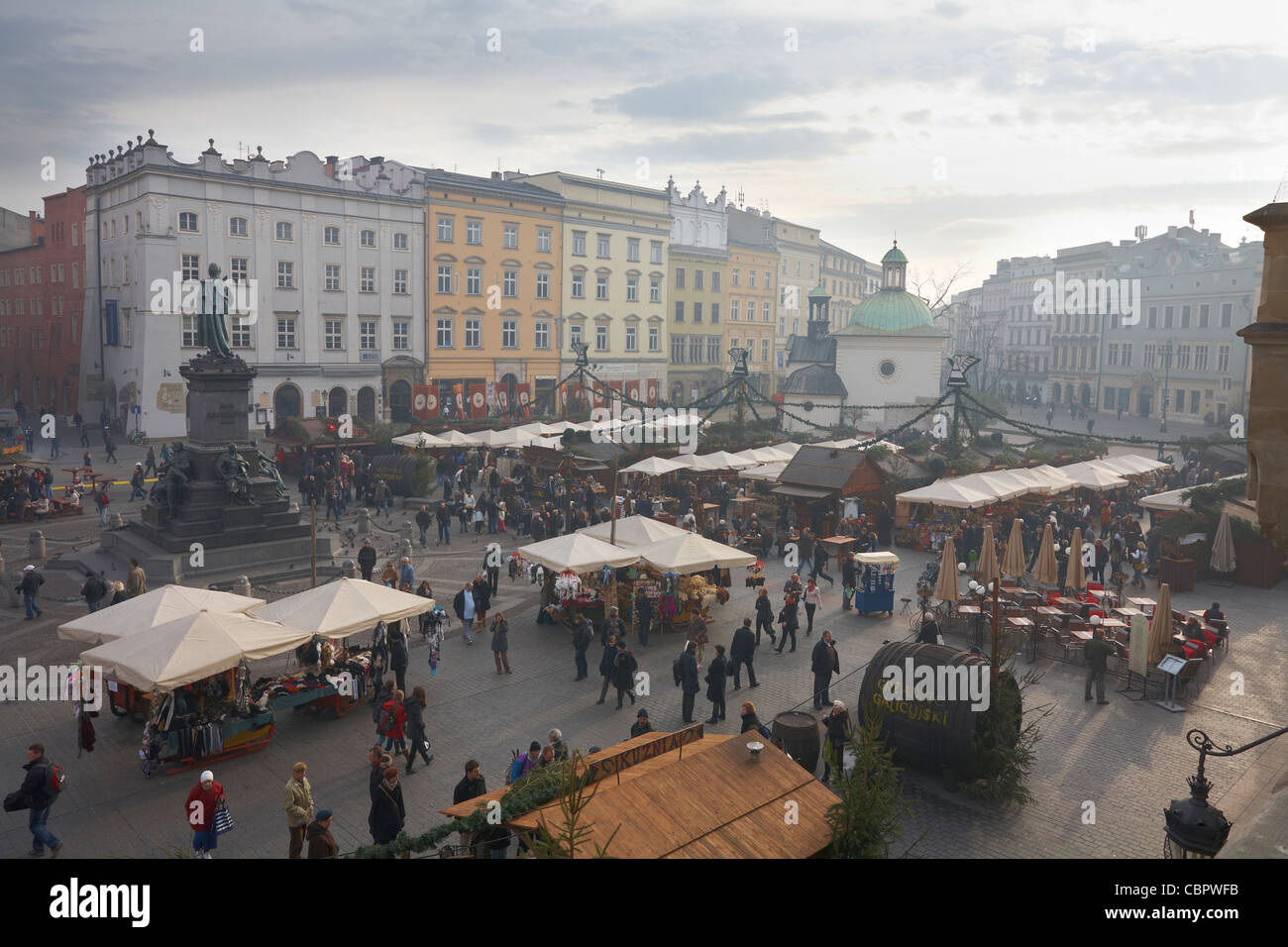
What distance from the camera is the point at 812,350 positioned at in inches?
2717

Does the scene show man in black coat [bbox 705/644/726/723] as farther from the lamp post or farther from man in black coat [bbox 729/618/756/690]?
the lamp post

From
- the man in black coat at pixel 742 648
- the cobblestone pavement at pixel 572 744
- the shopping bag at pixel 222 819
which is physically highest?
the man in black coat at pixel 742 648

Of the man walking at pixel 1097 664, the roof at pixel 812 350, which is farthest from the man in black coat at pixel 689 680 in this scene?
the roof at pixel 812 350

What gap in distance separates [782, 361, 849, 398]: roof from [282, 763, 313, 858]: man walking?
2006 inches

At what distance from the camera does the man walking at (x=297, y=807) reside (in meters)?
10.3

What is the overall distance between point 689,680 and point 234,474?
15.1 metres

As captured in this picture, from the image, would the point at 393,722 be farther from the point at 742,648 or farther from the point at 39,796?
the point at 742,648

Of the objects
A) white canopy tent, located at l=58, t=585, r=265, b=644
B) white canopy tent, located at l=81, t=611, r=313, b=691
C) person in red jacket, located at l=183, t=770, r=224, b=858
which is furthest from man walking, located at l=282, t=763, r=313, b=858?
white canopy tent, located at l=58, t=585, r=265, b=644

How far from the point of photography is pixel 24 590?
1928 centimetres

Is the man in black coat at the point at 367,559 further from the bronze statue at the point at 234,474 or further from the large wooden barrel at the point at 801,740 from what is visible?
the large wooden barrel at the point at 801,740

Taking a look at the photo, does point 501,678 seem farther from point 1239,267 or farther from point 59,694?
point 1239,267

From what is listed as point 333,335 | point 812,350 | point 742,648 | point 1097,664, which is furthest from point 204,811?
point 812,350

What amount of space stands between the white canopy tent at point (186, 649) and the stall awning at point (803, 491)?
1849 cm
